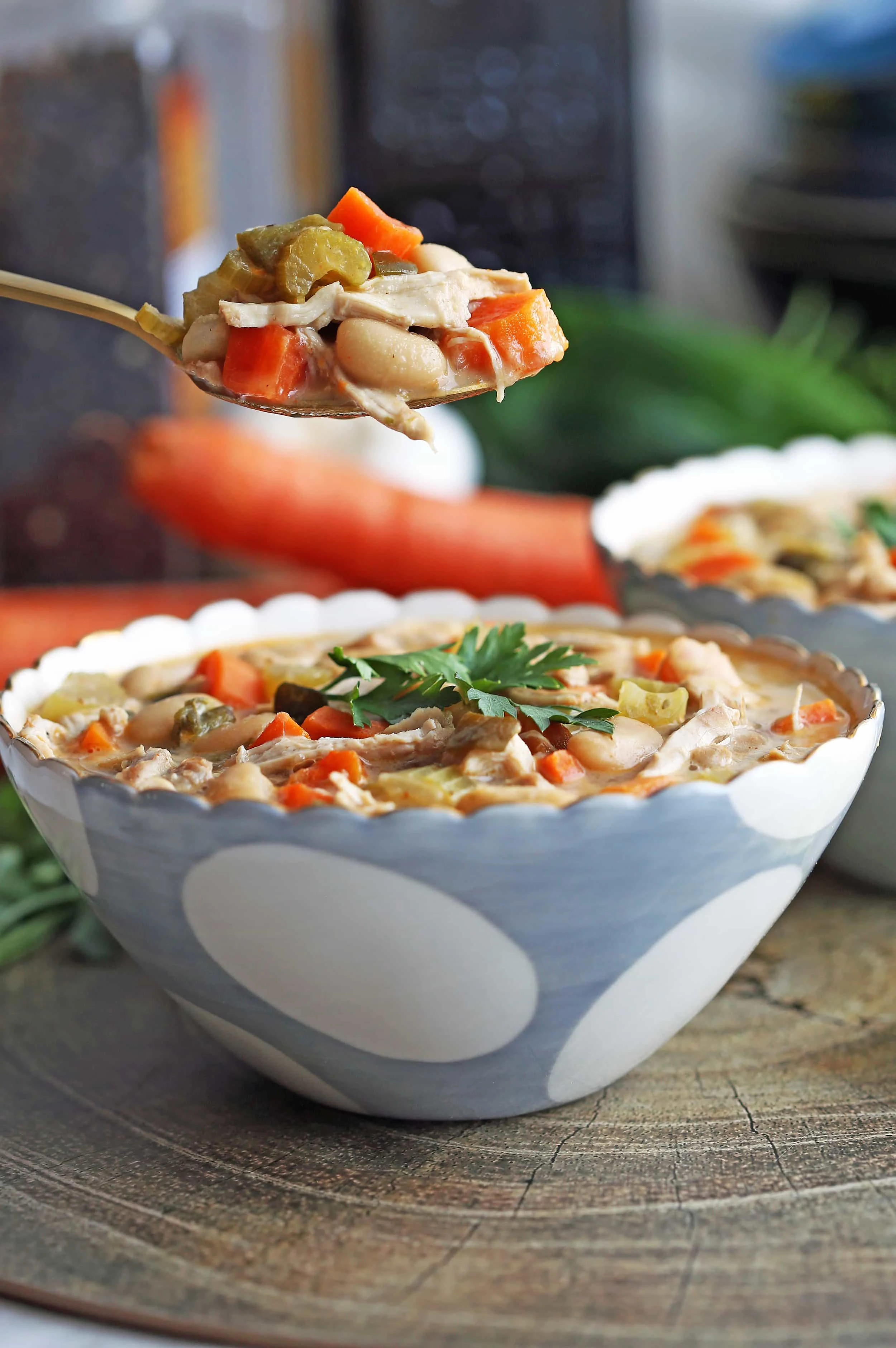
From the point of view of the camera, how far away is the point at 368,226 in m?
2.03

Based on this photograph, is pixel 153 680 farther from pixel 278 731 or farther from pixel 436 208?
pixel 436 208

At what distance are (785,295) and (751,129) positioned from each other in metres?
1.62

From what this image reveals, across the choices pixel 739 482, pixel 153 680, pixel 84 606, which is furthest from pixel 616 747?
pixel 84 606

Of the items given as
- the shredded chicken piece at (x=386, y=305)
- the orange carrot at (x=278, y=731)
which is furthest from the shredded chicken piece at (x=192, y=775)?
the shredded chicken piece at (x=386, y=305)

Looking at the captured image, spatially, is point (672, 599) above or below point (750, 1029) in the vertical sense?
above

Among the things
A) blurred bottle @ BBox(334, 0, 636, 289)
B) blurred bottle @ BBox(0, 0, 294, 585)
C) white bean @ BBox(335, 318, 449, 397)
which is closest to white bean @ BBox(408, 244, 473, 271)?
white bean @ BBox(335, 318, 449, 397)

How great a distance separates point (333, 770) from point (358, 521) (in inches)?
83.5

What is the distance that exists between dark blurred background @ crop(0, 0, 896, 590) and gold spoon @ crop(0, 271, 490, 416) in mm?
1992

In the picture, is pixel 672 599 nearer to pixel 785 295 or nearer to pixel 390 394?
pixel 390 394

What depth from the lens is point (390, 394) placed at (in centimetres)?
197

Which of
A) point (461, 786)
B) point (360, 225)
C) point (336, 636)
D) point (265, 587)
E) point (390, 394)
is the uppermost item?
point (360, 225)

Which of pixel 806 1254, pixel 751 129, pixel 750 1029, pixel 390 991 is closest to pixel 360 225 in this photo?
pixel 390 991

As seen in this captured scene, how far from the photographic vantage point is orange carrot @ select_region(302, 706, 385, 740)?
6.38ft

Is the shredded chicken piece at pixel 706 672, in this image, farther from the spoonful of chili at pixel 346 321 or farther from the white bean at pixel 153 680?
the white bean at pixel 153 680
